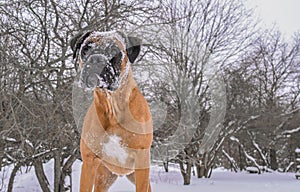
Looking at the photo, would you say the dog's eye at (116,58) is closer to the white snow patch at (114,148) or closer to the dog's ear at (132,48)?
the dog's ear at (132,48)

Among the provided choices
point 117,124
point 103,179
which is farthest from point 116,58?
point 103,179

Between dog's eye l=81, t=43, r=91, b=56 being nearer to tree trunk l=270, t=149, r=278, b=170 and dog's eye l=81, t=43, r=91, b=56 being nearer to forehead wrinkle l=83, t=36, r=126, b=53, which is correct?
forehead wrinkle l=83, t=36, r=126, b=53

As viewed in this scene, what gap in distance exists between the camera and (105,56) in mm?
975

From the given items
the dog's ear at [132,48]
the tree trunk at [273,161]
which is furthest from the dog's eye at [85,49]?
the tree trunk at [273,161]

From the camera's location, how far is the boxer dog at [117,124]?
1026 mm

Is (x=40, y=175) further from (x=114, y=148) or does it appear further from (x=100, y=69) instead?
(x=100, y=69)

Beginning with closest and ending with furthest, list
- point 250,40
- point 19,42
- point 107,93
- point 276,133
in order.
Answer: point 107,93, point 19,42, point 250,40, point 276,133

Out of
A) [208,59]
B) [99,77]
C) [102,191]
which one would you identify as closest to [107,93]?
[99,77]

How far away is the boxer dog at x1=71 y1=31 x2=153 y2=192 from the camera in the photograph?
1.03m

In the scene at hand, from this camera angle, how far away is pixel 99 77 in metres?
0.92

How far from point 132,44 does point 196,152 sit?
650 centimetres

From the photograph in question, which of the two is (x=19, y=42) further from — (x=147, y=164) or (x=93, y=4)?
(x=147, y=164)

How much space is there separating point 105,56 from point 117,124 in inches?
8.4

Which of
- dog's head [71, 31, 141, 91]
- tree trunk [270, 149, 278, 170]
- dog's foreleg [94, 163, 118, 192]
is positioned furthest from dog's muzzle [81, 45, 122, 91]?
tree trunk [270, 149, 278, 170]
